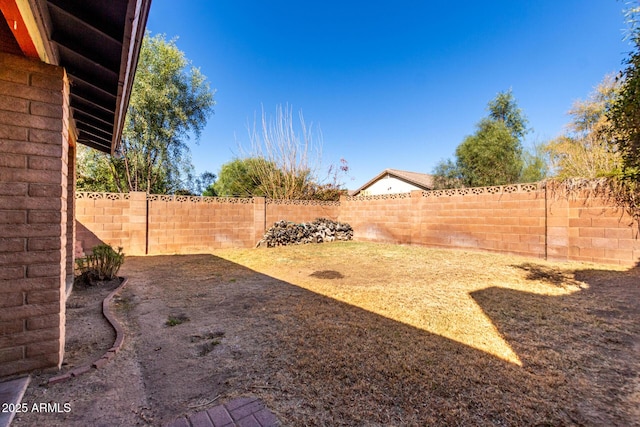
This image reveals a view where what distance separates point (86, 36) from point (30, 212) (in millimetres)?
1372

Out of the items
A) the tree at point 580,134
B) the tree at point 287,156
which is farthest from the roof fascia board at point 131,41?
the tree at point 580,134

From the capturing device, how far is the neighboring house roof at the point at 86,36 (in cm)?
158

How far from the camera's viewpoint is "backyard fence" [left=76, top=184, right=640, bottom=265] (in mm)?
6074

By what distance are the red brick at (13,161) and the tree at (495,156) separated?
53.2 feet

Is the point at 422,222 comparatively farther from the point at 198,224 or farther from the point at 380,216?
the point at 198,224

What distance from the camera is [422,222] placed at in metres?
9.31

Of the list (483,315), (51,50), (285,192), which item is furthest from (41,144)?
(285,192)

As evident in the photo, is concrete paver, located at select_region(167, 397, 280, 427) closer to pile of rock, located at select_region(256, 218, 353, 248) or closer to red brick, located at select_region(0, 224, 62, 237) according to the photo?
red brick, located at select_region(0, 224, 62, 237)

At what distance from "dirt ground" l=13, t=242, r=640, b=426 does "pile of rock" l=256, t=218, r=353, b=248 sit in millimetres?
4994

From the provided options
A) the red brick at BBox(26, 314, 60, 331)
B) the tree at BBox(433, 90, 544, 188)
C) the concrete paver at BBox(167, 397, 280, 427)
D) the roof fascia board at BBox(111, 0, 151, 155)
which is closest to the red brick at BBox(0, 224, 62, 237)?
the red brick at BBox(26, 314, 60, 331)

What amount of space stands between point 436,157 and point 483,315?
15.2 meters

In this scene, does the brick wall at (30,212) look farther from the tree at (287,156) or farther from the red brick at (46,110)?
the tree at (287,156)

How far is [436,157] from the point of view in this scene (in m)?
16.6

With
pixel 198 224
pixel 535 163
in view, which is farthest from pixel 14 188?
pixel 535 163
